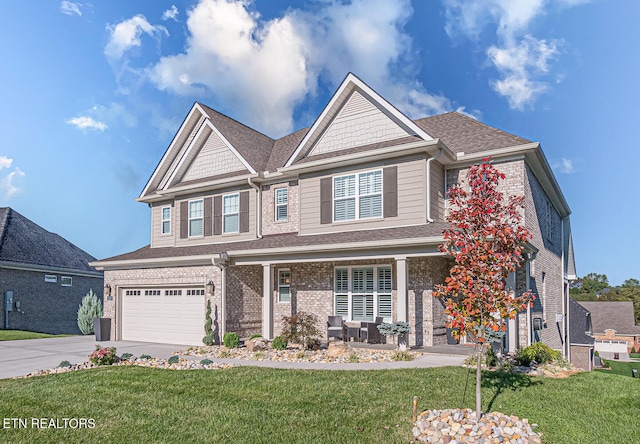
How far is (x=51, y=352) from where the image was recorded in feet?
48.5

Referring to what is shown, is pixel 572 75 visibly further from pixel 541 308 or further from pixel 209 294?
pixel 209 294

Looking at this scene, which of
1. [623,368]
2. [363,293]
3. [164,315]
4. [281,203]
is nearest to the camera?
[363,293]

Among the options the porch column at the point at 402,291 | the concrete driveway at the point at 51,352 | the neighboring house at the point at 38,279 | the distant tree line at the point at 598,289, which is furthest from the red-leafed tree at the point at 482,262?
the distant tree line at the point at 598,289

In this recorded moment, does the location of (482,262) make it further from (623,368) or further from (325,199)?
(623,368)

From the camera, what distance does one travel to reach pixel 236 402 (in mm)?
7680

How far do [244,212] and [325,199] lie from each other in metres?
3.77

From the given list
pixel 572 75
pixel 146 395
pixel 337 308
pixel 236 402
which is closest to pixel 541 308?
pixel 337 308

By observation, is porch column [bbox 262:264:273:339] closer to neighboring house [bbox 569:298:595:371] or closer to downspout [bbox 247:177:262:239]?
downspout [bbox 247:177:262:239]

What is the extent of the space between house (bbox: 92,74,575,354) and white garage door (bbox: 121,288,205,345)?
0.18 ft

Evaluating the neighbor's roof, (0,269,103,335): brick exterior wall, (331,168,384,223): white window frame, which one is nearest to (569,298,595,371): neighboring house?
(331,168,384,223): white window frame

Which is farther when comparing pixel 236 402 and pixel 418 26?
pixel 418 26

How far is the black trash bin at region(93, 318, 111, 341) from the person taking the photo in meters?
18.1

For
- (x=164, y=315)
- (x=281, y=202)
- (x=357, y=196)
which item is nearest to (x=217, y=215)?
(x=281, y=202)

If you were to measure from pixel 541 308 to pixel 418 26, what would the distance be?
10617 millimetres
